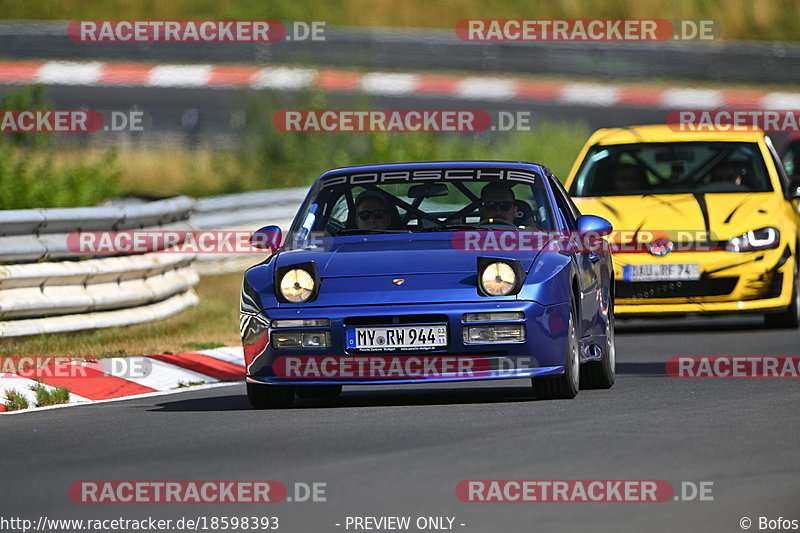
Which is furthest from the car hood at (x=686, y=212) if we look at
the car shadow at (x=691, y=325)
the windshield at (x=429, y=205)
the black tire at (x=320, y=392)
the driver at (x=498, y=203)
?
the black tire at (x=320, y=392)

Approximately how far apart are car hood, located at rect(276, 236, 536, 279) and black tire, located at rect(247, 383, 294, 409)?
67cm

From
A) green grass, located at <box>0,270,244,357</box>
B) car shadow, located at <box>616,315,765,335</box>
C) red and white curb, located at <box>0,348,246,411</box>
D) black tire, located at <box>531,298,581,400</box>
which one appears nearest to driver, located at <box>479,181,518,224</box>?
black tire, located at <box>531,298,581,400</box>

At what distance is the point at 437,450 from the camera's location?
7.50 m

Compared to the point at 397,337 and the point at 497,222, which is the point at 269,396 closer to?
the point at 397,337

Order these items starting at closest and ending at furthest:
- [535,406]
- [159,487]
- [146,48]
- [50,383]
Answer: [159,487] → [535,406] → [50,383] → [146,48]

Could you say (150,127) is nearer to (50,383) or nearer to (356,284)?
(50,383)

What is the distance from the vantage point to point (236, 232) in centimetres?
1914

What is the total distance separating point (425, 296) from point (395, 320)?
195mm

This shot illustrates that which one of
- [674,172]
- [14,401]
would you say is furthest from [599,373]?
[674,172]

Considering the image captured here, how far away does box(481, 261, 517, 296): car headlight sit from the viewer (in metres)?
9.20

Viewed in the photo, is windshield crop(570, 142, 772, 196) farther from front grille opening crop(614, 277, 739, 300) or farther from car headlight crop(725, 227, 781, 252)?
front grille opening crop(614, 277, 739, 300)

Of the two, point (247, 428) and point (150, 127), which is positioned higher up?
point (150, 127)

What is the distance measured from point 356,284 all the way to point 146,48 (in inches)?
934

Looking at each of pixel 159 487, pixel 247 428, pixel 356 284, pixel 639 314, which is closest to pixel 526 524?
pixel 159 487
